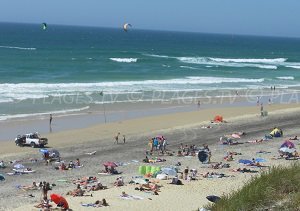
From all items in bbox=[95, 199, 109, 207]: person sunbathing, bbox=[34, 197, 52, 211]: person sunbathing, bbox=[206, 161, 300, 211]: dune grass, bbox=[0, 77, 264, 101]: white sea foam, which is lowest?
bbox=[34, 197, 52, 211]: person sunbathing

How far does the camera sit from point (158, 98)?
137ft

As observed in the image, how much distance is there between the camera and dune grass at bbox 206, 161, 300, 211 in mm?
9750

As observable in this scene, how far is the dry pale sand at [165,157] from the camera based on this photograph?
17.0m

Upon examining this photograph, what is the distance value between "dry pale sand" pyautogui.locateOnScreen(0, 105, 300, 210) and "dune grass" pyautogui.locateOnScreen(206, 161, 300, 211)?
523cm

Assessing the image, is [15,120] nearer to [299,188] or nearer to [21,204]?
Result: [21,204]

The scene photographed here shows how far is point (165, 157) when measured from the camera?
2409cm

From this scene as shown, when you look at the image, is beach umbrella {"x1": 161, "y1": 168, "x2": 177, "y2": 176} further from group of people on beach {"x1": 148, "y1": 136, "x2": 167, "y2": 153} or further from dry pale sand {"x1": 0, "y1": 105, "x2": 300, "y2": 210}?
group of people on beach {"x1": 148, "y1": 136, "x2": 167, "y2": 153}

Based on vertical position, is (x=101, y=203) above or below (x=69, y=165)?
above

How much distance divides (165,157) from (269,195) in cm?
1391

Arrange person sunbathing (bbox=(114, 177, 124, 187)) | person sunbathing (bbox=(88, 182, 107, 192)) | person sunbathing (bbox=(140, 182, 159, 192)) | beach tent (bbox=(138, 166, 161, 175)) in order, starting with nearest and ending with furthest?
person sunbathing (bbox=(140, 182, 159, 192)) → person sunbathing (bbox=(88, 182, 107, 192)) → person sunbathing (bbox=(114, 177, 124, 187)) → beach tent (bbox=(138, 166, 161, 175))

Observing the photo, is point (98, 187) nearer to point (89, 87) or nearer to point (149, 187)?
point (149, 187)

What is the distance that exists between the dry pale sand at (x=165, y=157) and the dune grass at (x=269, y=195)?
523 cm

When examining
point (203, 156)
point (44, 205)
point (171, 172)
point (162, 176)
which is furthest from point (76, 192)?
point (203, 156)

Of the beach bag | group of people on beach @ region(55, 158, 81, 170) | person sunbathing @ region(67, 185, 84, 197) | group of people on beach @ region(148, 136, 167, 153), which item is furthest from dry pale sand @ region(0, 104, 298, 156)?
the beach bag
